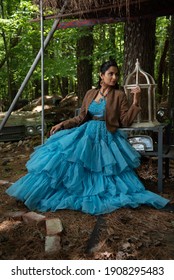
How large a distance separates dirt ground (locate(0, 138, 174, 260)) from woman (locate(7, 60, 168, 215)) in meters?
0.12

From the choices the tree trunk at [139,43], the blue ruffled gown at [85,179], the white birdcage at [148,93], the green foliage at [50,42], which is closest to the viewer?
the blue ruffled gown at [85,179]

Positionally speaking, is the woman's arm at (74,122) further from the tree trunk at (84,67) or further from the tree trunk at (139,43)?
the tree trunk at (84,67)

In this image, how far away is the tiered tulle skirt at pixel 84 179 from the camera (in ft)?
10.4

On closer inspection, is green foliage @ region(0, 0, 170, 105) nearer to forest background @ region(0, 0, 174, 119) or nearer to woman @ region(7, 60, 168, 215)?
forest background @ region(0, 0, 174, 119)

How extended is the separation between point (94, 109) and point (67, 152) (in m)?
0.62

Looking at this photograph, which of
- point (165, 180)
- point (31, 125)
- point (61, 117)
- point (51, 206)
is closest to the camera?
point (51, 206)

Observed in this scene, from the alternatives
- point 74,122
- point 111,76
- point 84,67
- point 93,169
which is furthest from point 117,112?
point 84,67

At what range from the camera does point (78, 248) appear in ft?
8.04

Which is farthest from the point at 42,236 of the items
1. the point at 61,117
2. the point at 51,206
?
the point at 61,117

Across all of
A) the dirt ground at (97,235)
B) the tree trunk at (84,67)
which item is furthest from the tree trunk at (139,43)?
the tree trunk at (84,67)

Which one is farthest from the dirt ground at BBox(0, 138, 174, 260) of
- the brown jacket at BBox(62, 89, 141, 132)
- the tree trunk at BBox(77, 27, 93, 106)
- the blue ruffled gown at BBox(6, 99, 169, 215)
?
the tree trunk at BBox(77, 27, 93, 106)

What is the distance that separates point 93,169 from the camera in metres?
3.30

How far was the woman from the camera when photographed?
126 inches
